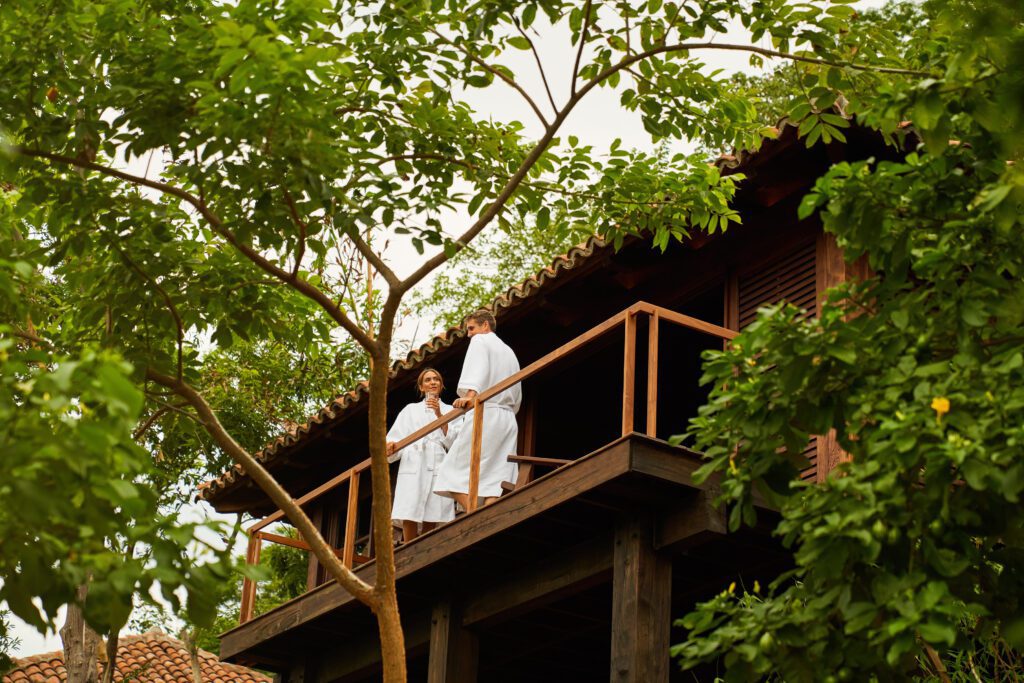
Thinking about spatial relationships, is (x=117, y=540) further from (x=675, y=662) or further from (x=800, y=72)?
(x=675, y=662)

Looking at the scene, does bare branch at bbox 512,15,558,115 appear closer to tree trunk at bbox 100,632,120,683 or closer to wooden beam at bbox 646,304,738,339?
wooden beam at bbox 646,304,738,339

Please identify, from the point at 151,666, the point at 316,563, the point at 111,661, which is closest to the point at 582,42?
the point at 316,563

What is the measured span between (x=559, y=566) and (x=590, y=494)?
1.18 m

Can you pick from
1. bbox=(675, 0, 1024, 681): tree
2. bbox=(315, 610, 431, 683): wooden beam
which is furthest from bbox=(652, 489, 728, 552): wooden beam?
bbox=(315, 610, 431, 683): wooden beam

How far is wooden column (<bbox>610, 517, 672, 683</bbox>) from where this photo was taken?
9156 mm

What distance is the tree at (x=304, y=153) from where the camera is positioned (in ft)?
24.6

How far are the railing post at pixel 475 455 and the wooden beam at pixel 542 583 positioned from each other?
697 mm

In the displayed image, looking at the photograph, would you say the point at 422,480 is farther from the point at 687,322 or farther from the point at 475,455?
the point at 687,322

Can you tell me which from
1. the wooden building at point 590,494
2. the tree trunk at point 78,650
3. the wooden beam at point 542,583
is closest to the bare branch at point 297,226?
the wooden building at point 590,494

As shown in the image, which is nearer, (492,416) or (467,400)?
(467,400)

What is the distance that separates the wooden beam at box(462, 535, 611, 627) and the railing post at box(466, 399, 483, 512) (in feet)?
2.29

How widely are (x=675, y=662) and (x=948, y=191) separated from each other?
6.65 m

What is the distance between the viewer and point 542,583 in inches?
425

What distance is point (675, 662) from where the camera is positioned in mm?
12406
